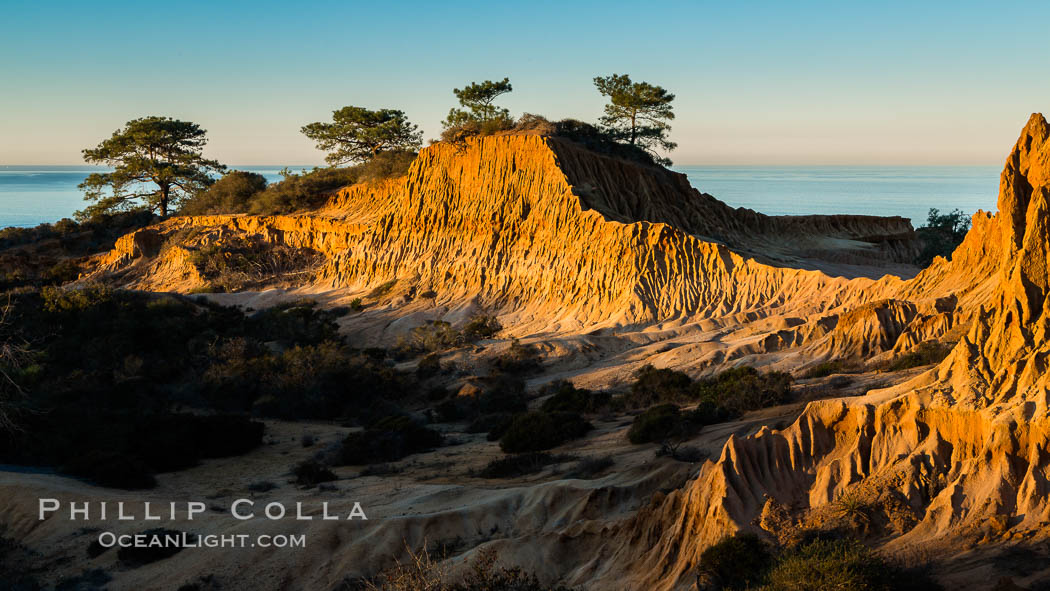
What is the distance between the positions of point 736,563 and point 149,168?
56.5 meters

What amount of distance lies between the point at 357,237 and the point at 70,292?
1366 cm

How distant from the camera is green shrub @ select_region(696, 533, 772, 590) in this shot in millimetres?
7816

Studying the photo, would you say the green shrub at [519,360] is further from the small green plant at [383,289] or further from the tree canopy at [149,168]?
the tree canopy at [149,168]

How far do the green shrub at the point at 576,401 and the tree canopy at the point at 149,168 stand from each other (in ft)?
148

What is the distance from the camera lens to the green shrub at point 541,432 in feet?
50.6

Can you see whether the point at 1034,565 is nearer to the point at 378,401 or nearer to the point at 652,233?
the point at 378,401

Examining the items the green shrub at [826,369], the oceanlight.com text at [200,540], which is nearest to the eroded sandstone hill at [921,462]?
the oceanlight.com text at [200,540]

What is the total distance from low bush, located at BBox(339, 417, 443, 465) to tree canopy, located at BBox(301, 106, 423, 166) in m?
34.3

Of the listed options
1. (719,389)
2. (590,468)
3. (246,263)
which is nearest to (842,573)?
(590,468)

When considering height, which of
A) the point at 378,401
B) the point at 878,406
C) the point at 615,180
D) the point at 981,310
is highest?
the point at 615,180

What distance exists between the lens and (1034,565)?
671 centimetres

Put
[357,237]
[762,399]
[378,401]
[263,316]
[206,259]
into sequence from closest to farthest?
[762,399] → [378,401] → [263,316] → [357,237] → [206,259]

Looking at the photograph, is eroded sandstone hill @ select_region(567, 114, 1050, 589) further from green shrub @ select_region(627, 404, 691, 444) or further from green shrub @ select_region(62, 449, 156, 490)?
green shrub @ select_region(62, 449, 156, 490)

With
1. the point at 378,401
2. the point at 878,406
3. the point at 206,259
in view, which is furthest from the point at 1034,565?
the point at 206,259
